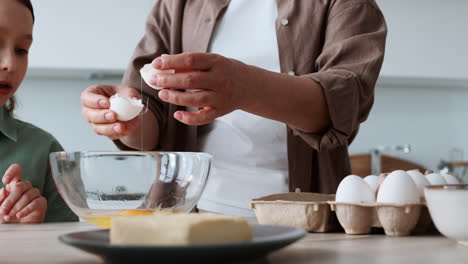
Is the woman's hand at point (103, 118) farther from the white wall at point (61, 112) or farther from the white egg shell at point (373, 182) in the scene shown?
the white wall at point (61, 112)

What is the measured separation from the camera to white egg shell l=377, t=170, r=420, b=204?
0.73 meters

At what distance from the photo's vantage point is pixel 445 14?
294 centimetres

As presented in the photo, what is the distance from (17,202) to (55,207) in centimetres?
24

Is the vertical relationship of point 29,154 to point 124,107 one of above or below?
below

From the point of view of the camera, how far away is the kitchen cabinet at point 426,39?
114 inches

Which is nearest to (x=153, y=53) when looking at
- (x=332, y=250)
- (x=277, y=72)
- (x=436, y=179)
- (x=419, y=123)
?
(x=277, y=72)

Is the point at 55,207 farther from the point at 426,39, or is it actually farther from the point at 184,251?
the point at 426,39

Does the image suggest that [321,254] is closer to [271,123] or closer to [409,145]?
[271,123]

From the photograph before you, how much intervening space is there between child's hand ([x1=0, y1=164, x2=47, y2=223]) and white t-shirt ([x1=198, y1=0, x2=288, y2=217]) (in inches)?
12.8

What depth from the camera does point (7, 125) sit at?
148cm

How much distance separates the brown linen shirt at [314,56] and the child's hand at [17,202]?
9.2 inches

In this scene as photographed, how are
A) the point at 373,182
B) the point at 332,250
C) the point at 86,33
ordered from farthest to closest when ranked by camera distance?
the point at 86,33 → the point at 373,182 → the point at 332,250

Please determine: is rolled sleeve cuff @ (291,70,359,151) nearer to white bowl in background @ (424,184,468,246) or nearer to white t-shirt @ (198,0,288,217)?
white t-shirt @ (198,0,288,217)

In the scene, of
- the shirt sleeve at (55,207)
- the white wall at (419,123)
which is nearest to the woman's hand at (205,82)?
the shirt sleeve at (55,207)
